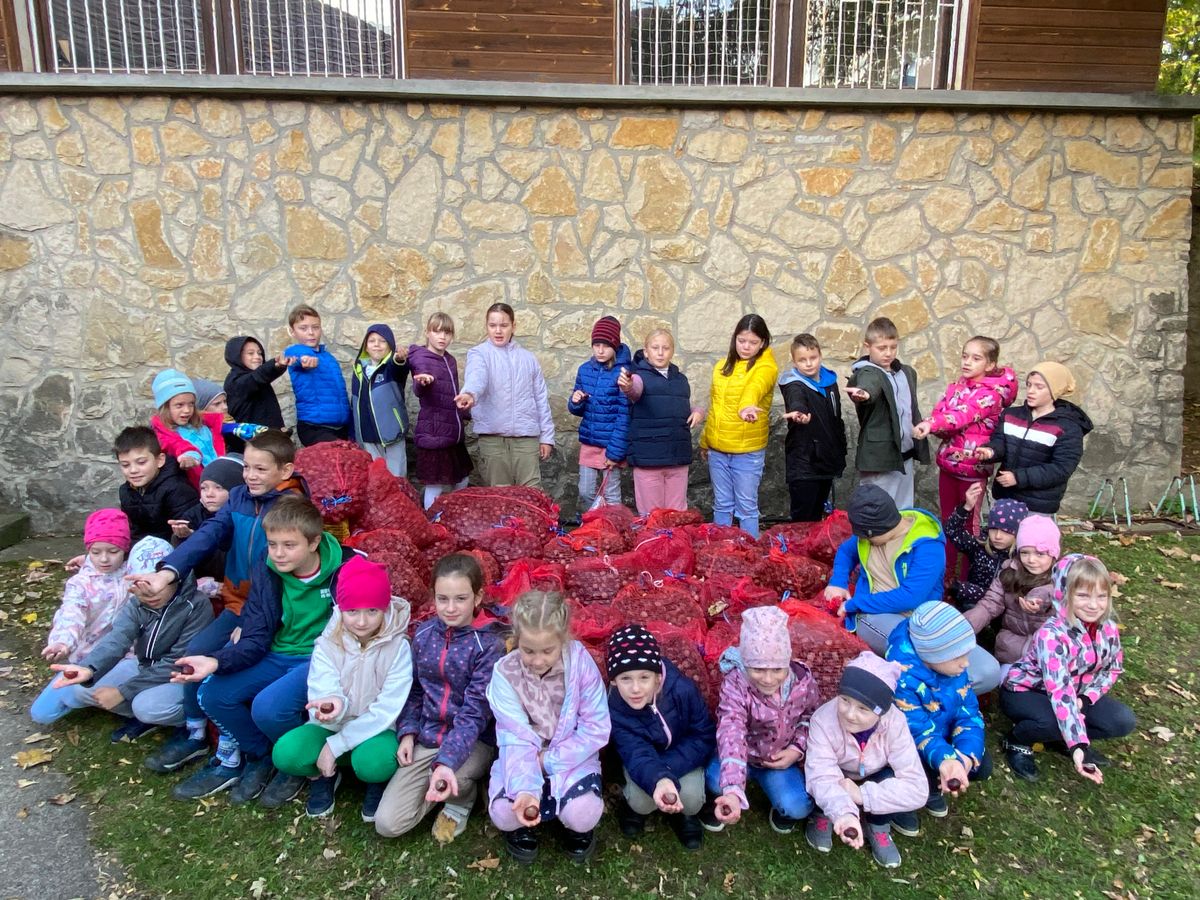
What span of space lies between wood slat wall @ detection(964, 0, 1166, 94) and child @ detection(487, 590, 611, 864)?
6042 mm

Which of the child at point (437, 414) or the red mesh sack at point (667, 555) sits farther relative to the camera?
the child at point (437, 414)

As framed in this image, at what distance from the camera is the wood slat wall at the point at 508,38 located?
20.6 ft

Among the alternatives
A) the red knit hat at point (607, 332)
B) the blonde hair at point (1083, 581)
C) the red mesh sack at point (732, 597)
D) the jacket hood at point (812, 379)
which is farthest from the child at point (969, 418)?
the red knit hat at point (607, 332)

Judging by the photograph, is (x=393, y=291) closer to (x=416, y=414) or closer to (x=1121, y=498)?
(x=416, y=414)

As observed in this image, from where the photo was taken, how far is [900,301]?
Answer: 6707mm

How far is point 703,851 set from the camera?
3043 millimetres

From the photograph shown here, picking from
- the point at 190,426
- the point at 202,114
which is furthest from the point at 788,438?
the point at 202,114

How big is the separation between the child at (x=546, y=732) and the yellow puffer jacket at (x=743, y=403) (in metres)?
2.87

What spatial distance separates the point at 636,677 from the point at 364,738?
1.14m

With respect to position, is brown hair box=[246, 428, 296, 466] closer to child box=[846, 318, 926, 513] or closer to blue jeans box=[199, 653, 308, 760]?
blue jeans box=[199, 653, 308, 760]

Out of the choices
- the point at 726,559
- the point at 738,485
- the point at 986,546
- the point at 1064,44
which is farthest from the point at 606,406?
the point at 1064,44

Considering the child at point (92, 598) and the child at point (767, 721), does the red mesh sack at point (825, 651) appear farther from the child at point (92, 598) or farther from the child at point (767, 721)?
the child at point (92, 598)

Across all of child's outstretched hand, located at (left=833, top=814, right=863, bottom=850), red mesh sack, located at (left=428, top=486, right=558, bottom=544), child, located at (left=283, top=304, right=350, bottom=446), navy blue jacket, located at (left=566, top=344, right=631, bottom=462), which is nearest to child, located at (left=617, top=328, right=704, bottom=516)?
navy blue jacket, located at (left=566, top=344, right=631, bottom=462)

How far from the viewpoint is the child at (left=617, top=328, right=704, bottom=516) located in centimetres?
567
